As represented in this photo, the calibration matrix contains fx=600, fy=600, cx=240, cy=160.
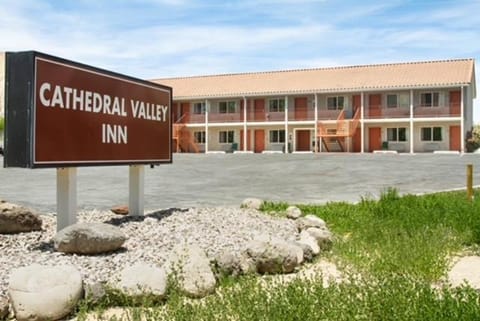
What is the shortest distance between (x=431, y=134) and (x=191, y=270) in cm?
4035

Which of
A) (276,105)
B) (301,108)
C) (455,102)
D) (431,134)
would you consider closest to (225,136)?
(276,105)

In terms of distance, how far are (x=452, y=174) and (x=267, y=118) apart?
26318mm

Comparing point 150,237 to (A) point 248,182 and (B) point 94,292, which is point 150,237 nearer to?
(B) point 94,292

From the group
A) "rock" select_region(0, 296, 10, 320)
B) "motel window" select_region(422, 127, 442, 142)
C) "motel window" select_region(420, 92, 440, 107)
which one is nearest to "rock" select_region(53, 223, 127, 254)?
"rock" select_region(0, 296, 10, 320)

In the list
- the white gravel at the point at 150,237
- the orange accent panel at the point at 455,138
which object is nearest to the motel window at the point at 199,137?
the orange accent panel at the point at 455,138

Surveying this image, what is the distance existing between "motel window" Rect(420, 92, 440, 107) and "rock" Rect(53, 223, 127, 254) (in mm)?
40292

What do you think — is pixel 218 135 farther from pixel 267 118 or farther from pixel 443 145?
pixel 443 145

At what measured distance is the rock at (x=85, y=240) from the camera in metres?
6.67

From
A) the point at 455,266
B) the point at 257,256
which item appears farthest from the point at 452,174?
the point at 257,256

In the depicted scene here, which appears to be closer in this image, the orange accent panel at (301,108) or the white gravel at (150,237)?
the white gravel at (150,237)

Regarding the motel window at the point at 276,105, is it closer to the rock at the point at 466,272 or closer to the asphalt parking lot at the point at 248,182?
the asphalt parking lot at the point at 248,182

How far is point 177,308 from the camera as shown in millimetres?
4535

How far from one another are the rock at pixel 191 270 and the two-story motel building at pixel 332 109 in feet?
127

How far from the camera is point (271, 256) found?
22.9ft
